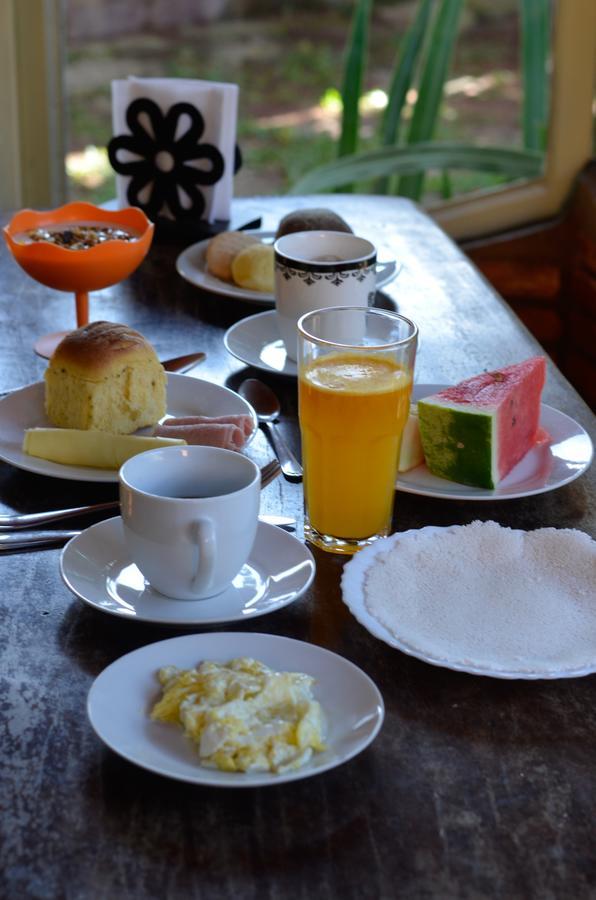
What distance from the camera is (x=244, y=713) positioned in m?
0.72

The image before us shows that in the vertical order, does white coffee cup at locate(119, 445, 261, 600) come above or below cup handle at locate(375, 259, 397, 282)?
above

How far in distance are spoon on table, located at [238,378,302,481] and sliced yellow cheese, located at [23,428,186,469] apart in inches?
5.1

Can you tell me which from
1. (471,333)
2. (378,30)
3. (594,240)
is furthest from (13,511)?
(378,30)

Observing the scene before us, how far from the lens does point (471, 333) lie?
1.59 meters

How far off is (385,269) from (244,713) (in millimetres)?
1157

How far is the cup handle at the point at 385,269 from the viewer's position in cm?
174

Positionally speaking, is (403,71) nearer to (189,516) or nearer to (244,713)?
(189,516)

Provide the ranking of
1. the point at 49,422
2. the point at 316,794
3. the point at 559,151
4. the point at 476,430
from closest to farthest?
the point at 316,794, the point at 476,430, the point at 49,422, the point at 559,151

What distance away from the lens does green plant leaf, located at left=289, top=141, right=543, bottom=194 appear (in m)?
3.11

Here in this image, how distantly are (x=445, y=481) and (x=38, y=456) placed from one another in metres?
0.42

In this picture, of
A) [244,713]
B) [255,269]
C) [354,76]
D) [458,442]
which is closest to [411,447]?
[458,442]

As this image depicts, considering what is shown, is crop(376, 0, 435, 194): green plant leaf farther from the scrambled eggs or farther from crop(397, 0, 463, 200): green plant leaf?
the scrambled eggs

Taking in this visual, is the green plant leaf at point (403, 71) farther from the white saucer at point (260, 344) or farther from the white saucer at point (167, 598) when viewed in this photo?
the white saucer at point (167, 598)

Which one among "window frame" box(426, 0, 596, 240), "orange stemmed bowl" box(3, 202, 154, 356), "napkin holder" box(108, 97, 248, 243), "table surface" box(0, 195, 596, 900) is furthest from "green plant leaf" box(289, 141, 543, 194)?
"table surface" box(0, 195, 596, 900)
